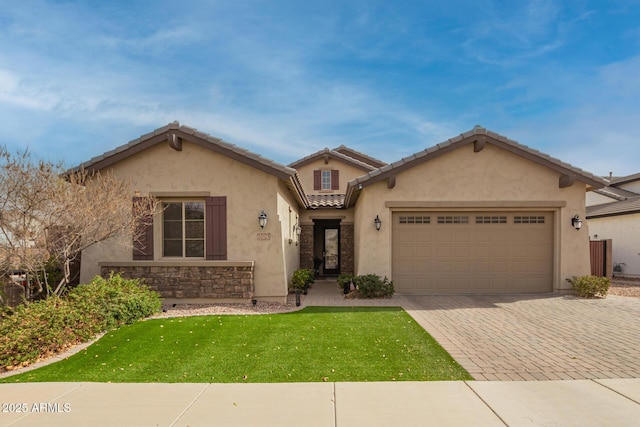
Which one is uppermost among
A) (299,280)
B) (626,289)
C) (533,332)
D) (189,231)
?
(189,231)

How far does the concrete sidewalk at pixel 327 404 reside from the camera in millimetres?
3664

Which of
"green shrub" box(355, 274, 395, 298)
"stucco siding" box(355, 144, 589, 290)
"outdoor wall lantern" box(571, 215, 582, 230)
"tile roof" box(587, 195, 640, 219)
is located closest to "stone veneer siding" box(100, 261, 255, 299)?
A: "green shrub" box(355, 274, 395, 298)

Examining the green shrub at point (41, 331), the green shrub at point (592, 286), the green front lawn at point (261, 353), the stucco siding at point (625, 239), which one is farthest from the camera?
the stucco siding at point (625, 239)

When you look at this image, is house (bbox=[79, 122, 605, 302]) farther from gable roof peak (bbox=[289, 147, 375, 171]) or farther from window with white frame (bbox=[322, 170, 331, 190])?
gable roof peak (bbox=[289, 147, 375, 171])

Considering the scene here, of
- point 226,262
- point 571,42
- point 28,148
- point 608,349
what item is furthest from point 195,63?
point 608,349

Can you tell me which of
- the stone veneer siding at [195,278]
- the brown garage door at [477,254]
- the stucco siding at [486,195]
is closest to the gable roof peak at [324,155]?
the stucco siding at [486,195]

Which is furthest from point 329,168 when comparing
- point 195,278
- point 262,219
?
point 195,278

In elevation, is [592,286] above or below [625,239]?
below

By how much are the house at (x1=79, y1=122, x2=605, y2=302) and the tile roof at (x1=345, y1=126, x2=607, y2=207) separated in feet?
0.12

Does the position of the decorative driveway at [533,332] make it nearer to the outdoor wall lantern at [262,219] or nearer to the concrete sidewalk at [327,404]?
the concrete sidewalk at [327,404]

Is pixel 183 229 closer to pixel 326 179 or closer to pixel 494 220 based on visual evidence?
pixel 494 220

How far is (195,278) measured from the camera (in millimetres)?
9812

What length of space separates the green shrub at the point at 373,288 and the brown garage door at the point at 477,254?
2.37 feet

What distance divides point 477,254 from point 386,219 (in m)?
3.32
